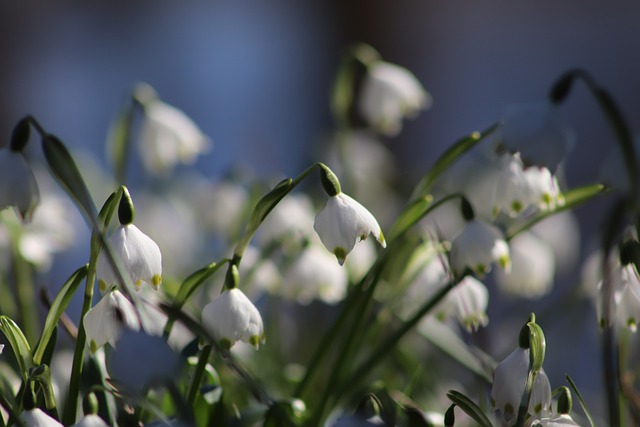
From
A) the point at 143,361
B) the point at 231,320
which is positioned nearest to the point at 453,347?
the point at 231,320

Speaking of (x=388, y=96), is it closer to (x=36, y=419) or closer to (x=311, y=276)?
(x=311, y=276)

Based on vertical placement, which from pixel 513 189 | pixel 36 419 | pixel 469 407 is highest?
pixel 513 189

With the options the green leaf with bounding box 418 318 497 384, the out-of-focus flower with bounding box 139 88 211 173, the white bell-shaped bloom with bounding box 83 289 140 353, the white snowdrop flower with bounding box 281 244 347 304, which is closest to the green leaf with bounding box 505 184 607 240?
the green leaf with bounding box 418 318 497 384

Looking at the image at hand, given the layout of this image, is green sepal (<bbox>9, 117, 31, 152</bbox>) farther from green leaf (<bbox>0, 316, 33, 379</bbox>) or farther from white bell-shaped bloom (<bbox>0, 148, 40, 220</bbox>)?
green leaf (<bbox>0, 316, 33, 379</bbox>)

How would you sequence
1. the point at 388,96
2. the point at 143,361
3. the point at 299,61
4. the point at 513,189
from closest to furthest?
the point at 143,361, the point at 513,189, the point at 388,96, the point at 299,61

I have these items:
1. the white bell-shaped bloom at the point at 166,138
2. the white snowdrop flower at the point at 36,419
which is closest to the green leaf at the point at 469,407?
the white snowdrop flower at the point at 36,419

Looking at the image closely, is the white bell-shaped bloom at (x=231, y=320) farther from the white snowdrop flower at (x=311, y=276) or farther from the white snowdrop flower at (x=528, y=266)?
the white snowdrop flower at (x=528, y=266)
